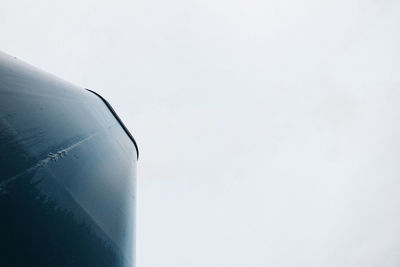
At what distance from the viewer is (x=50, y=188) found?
8.23ft

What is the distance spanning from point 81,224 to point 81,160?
1067 mm

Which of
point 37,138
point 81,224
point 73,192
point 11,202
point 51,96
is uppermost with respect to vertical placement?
point 51,96

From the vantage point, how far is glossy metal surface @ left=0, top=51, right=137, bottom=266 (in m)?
1.95

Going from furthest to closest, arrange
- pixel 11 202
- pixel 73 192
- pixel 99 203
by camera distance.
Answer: pixel 99 203 < pixel 73 192 < pixel 11 202

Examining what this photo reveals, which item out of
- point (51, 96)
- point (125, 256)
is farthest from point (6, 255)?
point (51, 96)

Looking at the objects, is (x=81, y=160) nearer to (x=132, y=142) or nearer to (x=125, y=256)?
(x=125, y=256)

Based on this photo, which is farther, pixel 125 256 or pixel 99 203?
pixel 125 256

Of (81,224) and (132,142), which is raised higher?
(81,224)

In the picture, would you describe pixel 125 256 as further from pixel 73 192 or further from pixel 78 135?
pixel 78 135

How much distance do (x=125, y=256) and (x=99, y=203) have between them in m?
0.89

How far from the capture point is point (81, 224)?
275cm

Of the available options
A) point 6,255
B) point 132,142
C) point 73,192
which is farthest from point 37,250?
point 132,142

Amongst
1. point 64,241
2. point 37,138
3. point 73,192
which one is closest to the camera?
point 64,241

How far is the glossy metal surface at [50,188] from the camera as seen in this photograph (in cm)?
195
